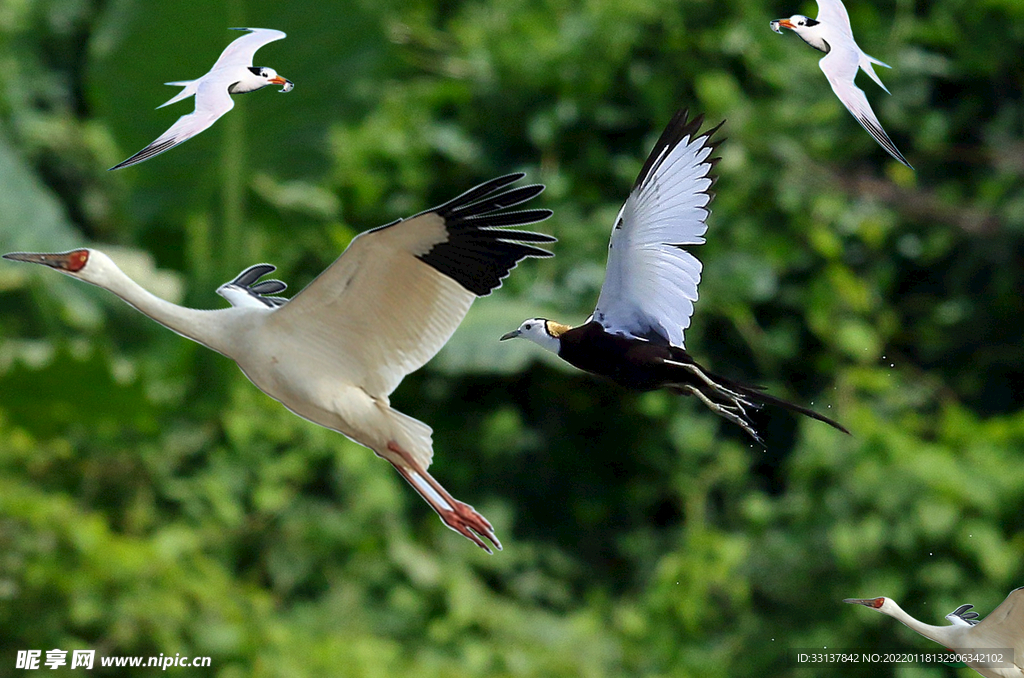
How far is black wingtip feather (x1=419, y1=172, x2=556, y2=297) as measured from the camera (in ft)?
4.00

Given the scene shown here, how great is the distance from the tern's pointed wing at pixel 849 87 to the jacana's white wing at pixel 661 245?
134 mm

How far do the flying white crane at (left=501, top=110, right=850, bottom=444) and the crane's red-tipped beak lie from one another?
437 mm

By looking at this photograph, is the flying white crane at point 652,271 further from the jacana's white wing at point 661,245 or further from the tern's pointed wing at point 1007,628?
the tern's pointed wing at point 1007,628

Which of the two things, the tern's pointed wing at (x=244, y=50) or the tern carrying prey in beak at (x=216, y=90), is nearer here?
the tern carrying prey in beak at (x=216, y=90)

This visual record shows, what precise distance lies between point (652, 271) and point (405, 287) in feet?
0.83

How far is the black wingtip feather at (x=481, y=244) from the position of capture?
1.22m

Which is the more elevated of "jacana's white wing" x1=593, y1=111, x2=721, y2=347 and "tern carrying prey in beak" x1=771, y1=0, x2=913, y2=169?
"tern carrying prey in beak" x1=771, y1=0, x2=913, y2=169

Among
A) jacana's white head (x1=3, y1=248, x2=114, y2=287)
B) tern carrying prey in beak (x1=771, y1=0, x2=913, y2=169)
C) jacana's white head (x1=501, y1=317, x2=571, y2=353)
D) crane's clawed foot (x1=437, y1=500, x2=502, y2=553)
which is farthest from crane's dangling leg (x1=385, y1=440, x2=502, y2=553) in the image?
tern carrying prey in beak (x1=771, y1=0, x2=913, y2=169)

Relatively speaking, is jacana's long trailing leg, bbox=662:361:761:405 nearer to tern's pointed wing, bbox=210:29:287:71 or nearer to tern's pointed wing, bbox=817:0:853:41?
tern's pointed wing, bbox=817:0:853:41
